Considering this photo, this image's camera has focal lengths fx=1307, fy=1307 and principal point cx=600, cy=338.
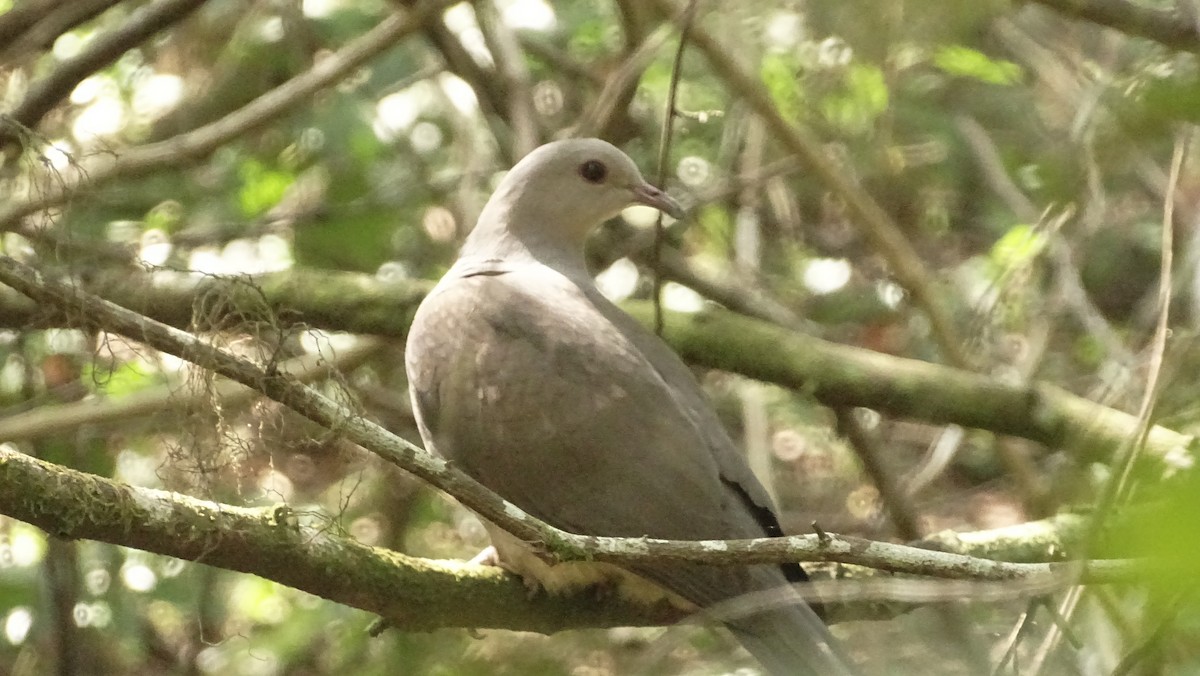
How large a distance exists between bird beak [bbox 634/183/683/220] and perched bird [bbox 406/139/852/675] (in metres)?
0.49

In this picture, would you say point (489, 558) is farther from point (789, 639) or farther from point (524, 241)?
point (524, 241)

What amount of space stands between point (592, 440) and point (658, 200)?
1.01 meters

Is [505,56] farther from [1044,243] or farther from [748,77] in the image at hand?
[1044,243]

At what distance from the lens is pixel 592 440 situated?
277 centimetres

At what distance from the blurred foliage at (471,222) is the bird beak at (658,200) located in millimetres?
228

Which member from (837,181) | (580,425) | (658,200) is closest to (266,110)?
(658,200)

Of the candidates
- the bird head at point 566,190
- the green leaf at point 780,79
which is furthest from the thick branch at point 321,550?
the green leaf at point 780,79

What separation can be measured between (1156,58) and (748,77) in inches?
54.0

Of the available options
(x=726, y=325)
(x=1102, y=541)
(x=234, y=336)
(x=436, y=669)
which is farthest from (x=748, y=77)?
(x=1102, y=541)

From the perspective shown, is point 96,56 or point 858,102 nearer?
point 96,56

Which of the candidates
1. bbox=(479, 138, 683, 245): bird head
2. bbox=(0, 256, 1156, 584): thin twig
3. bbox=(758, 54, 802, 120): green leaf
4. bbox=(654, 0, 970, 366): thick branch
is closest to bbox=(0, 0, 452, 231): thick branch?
bbox=(479, 138, 683, 245): bird head

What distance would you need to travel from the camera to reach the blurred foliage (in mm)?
3100

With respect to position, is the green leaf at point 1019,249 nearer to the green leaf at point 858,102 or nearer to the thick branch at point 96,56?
the green leaf at point 858,102

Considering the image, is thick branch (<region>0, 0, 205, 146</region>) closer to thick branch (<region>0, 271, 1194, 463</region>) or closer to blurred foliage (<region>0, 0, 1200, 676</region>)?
blurred foliage (<region>0, 0, 1200, 676</region>)
